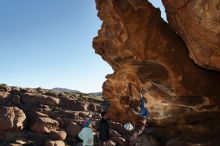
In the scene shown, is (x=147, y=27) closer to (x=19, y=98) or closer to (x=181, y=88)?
(x=181, y=88)

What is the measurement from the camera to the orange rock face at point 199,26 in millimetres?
11578

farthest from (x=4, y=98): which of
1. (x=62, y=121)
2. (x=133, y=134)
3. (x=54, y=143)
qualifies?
(x=133, y=134)

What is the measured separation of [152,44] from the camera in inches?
627

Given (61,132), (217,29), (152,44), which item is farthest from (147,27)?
(61,132)

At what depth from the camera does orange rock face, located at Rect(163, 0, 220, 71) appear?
38.0 feet

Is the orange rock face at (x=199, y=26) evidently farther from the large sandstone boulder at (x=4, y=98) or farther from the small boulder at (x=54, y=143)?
the large sandstone boulder at (x=4, y=98)

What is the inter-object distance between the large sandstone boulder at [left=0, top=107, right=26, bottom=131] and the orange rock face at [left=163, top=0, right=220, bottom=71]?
3628cm

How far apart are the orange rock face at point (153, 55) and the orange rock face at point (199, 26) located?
2.86ft

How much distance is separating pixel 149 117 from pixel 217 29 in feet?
29.8

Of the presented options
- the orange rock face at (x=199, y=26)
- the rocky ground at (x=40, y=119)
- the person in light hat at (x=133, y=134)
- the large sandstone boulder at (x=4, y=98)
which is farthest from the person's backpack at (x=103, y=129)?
the large sandstone boulder at (x=4, y=98)

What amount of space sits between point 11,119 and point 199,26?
39.5m

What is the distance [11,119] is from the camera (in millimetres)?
46062

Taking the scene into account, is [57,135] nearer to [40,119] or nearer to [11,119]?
[40,119]

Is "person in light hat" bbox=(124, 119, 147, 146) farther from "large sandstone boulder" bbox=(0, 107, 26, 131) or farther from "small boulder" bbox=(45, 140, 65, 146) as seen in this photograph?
"large sandstone boulder" bbox=(0, 107, 26, 131)
